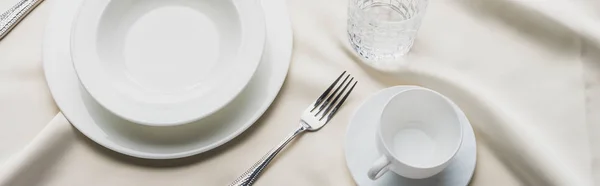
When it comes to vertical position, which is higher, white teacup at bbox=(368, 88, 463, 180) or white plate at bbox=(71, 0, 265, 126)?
white plate at bbox=(71, 0, 265, 126)

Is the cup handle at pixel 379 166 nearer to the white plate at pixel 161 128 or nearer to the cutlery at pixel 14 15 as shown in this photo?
the white plate at pixel 161 128

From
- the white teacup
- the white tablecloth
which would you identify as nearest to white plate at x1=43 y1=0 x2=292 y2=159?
the white tablecloth

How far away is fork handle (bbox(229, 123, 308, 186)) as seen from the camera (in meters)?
0.58

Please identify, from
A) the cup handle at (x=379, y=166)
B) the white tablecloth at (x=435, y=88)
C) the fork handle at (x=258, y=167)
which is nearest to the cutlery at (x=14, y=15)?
the white tablecloth at (x=435, y=88)

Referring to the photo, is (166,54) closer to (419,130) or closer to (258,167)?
(258,167)

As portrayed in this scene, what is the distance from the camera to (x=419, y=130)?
0.59m

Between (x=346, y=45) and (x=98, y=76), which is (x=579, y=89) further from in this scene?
(x=98, y=76)

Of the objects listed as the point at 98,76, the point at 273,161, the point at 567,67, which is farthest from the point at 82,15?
the point at 567,67

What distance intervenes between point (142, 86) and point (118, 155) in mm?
70

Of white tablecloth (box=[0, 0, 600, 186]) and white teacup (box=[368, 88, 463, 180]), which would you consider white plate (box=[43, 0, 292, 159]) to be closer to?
white tablecloth (box=[0, 0, 600, 186])

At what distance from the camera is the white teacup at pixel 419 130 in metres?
0.54

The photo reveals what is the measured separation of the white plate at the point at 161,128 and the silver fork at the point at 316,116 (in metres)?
0.04

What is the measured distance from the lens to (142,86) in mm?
607

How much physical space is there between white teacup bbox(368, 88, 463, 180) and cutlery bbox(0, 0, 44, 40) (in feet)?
1.29
